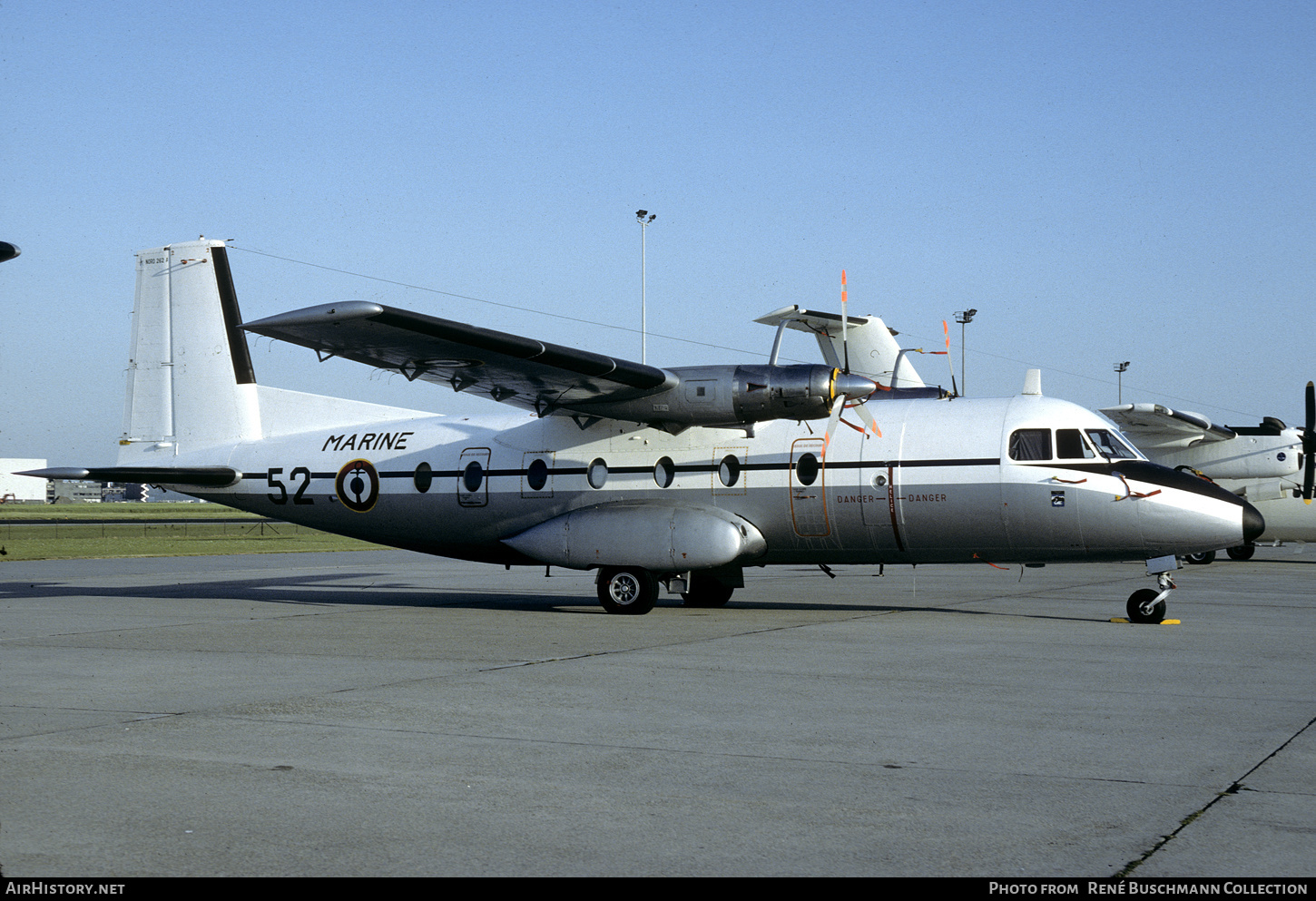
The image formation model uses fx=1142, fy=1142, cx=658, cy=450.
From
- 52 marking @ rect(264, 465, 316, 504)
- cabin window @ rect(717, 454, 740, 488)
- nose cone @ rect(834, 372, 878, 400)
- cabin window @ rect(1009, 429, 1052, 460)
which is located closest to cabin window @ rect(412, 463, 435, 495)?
52 marking @ rect(264, 465, 316, 504)

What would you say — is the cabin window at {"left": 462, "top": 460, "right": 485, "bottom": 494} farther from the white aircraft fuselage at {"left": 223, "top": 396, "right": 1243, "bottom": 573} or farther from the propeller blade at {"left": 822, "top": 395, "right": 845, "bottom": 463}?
the propeller blade at {"left": 822, "top": 395, "right": 845, "bottom": 463}

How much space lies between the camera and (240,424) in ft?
68.2

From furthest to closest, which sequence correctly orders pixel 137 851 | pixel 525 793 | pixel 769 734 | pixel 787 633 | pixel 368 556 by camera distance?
pixel 368 556, pixel 787 633, pixel 769 734, pixel 525 793, pixel 137 851

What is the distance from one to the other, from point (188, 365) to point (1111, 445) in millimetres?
15682

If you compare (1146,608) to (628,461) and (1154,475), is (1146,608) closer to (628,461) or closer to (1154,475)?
(1154,475)

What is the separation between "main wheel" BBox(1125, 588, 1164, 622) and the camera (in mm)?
14992

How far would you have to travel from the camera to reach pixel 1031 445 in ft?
51.5

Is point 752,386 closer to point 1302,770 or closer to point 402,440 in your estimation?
point 402,440

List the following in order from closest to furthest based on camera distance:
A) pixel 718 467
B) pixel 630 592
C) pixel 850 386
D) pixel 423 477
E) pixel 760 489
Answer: pixel 850 386 → pixel 760 489 → pixel 630 592 → pixel 718 467 → pixel 423 477

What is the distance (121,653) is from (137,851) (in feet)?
26.2

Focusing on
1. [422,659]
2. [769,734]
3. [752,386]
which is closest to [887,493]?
[752,386]

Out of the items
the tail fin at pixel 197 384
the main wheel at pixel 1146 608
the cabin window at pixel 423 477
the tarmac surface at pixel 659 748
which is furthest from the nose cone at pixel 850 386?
the tail fin at pixel 197 384

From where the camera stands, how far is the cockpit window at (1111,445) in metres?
15.4

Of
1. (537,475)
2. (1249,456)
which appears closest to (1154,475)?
(537,475)
